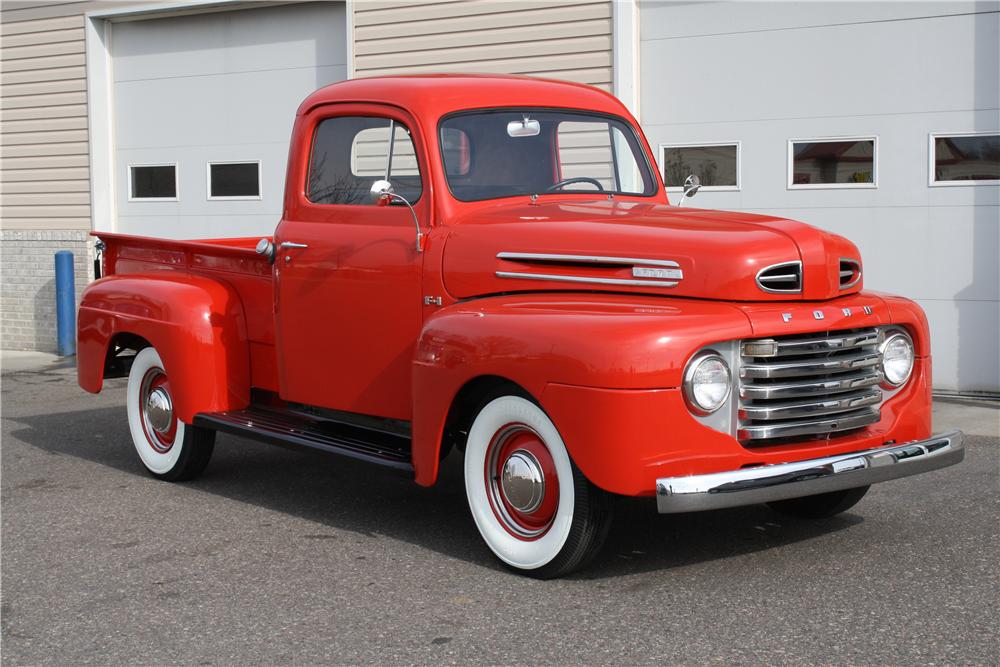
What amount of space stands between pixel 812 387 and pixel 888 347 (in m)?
0.58

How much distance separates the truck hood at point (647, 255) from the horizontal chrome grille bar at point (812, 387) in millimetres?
316

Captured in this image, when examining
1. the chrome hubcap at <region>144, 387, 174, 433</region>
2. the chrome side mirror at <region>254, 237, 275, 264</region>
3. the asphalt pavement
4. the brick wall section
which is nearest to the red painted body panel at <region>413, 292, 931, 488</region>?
the asphalt pavement

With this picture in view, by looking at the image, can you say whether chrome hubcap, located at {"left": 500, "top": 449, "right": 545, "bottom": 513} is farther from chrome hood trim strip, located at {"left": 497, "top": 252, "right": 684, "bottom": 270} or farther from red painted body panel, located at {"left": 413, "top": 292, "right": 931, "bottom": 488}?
chrome hood trim strip, located at {"left": 497, "top": 252, "right": 684, "bottom": 270}

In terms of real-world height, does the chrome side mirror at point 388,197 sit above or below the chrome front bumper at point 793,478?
above

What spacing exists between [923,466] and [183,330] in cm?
360

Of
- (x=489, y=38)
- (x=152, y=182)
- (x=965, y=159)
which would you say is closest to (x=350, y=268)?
(x=965, y=159)

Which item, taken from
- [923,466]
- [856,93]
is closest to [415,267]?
[923,466]

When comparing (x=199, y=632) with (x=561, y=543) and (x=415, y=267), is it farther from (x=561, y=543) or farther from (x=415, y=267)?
(x=415, y=267)

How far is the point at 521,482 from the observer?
4.61m

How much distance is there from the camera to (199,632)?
4074 mm

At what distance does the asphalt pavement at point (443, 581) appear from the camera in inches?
153

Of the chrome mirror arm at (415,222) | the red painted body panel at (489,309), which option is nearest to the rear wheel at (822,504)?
the red painted body panel at (489,309)

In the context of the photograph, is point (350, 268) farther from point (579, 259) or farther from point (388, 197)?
point (579, 259)

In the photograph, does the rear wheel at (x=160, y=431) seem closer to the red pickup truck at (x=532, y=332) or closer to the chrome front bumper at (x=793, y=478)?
the red pickup truck at (x=532, y=332)
